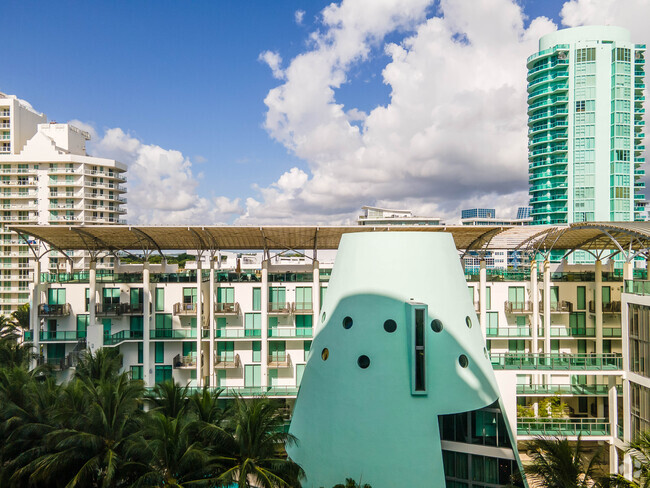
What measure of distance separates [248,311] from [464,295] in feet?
73.6

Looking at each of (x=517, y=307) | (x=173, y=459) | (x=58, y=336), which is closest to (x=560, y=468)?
(x=173, y=459)

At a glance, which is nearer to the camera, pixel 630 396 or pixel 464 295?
pixel 464 295

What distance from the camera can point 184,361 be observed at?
37.1 m

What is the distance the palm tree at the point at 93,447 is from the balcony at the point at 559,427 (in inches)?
888

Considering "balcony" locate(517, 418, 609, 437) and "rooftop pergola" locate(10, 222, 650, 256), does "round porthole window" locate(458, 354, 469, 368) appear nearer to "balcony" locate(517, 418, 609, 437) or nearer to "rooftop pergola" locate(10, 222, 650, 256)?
"balcony" locate(517, 418, 609, 437)

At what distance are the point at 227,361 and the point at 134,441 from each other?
18756 mm

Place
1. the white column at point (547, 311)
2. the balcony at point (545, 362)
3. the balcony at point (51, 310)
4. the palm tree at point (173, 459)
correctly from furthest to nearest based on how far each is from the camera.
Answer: the balcony at point (51, 310) → the white column at point (547, 311) → the balcony at point (545, 362) → the palm tree at point (173, 459)

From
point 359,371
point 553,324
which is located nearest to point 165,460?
point 359,371

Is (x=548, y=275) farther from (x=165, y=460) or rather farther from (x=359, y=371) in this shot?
(x=165, y=460)

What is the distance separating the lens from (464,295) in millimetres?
19969

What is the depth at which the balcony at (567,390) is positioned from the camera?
2911cm

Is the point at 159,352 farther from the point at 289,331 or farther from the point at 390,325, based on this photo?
the point at 390,325

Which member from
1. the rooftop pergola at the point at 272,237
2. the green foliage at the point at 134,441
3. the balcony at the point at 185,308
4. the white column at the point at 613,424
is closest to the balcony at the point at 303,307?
the rooftop pergola at the point at 272,237

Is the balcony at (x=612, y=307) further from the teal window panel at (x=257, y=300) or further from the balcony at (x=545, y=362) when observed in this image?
the teal window panel at (x=257, y=300)
